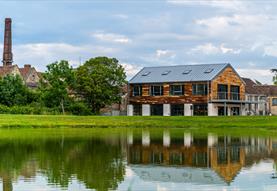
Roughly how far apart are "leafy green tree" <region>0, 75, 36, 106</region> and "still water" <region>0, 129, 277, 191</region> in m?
45.8

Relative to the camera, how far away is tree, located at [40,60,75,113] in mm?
80731

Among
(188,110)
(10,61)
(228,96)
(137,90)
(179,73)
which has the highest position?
(10,61)

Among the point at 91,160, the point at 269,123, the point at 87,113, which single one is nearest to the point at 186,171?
the point at 91,160

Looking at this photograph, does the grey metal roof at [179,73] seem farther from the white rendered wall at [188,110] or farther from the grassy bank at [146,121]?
the grassy bank at [146,121]

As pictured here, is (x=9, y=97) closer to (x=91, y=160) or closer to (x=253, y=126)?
(x=253, y=126)

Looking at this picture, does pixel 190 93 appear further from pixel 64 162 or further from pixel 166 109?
pixel 64 162

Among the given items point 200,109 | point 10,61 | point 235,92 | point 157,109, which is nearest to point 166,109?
point 157,109

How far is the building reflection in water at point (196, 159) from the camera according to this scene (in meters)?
23.9

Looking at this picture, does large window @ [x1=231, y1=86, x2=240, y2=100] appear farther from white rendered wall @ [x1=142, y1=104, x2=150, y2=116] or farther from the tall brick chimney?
the tall brick chimney

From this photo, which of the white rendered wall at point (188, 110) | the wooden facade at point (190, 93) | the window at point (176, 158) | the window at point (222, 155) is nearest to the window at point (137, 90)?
the wooden facade at point (190, 93)

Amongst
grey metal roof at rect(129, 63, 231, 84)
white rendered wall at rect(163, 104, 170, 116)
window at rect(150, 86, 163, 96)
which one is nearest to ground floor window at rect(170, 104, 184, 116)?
white rendered wall at rect(163, 104, 170, 116)

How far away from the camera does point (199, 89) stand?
87062 mm

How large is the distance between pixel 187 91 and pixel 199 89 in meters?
2.07

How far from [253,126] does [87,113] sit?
27.4 metres
